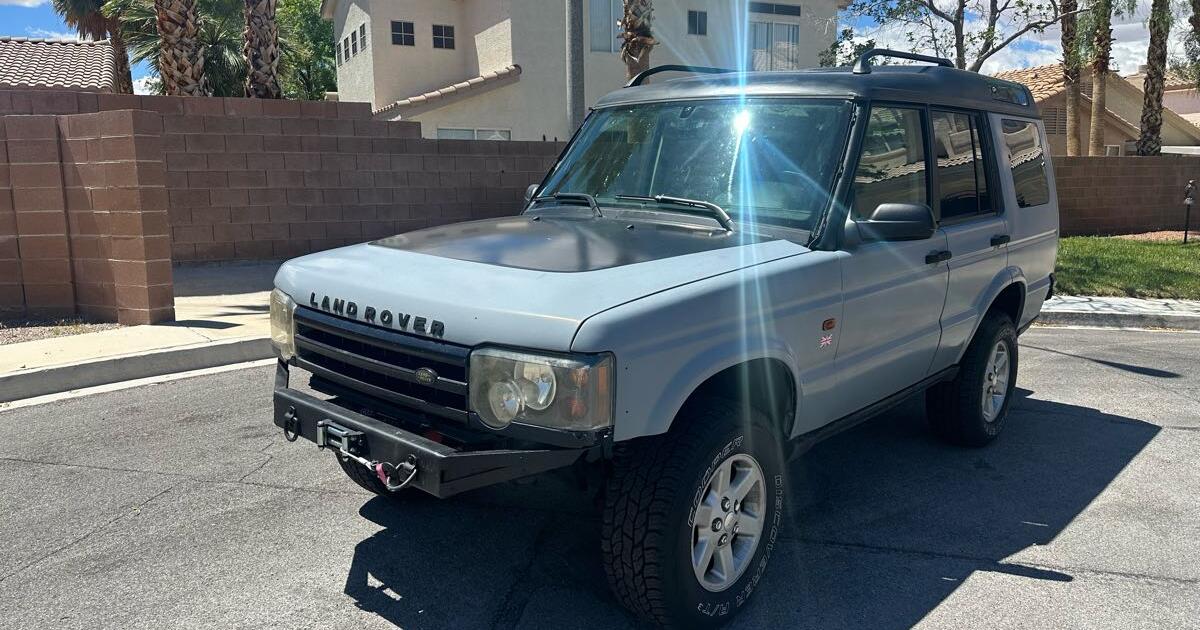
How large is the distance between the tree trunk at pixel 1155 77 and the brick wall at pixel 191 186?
46.2ft

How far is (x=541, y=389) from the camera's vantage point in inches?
117

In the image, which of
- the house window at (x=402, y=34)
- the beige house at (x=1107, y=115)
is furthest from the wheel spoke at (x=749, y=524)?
the beige house at (x=1107, y=115)

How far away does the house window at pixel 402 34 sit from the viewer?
26.0 meters

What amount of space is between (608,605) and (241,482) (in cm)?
237

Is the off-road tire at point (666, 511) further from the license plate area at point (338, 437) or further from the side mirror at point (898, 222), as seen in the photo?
the side mirror at point (898, 222)

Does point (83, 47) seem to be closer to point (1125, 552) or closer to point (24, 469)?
point (24, 469)

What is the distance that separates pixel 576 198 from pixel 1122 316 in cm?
782

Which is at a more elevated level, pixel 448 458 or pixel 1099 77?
pixel 1099 77

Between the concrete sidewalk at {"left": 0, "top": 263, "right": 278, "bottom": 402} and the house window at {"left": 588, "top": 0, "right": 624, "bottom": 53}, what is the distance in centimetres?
1750

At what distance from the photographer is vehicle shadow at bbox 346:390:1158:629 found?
3678 mm

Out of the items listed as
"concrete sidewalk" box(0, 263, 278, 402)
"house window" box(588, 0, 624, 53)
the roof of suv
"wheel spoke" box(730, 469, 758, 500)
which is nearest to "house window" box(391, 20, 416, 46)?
"house window" box(588, 0, 624, 53)

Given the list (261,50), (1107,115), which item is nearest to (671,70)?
(261,50)

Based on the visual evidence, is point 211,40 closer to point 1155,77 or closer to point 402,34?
point 402,34

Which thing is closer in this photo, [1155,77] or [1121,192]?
[1121,192]
